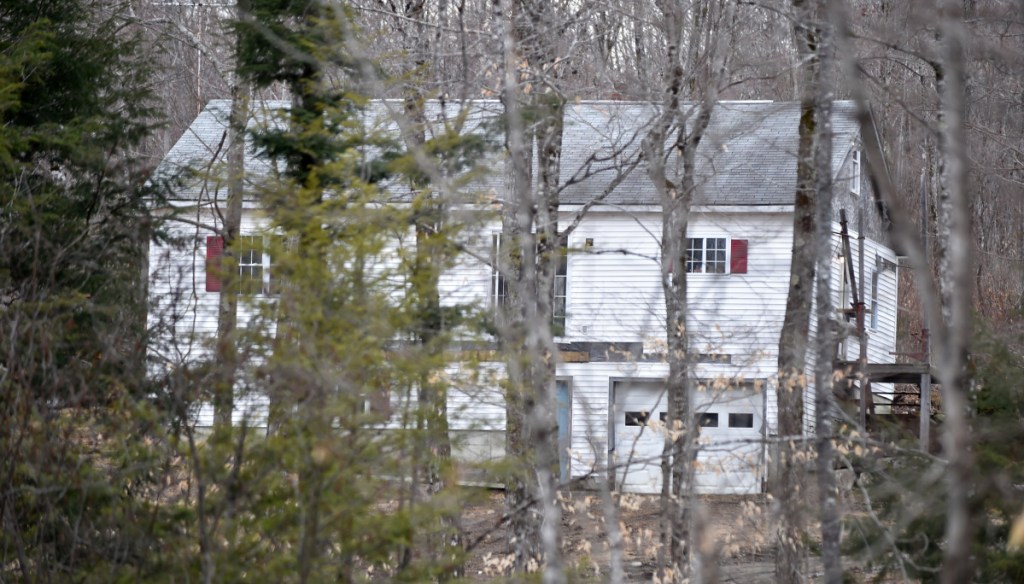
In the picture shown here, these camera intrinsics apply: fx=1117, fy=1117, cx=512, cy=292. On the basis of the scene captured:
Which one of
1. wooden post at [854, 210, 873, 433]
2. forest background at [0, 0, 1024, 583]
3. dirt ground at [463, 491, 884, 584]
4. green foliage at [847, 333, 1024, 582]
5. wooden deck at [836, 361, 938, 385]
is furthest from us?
wooden deck at [836, 361, 938, 385]

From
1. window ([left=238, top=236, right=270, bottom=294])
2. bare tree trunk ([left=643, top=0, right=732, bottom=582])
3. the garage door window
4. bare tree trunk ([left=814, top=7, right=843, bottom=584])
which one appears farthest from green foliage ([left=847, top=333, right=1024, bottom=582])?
the garage door window

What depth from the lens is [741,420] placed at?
2155 centimetres

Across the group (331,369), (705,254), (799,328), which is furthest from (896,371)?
(331,369)

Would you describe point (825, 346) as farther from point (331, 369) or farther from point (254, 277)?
point (254, 277)

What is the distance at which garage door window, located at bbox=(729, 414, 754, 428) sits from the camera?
21.3m

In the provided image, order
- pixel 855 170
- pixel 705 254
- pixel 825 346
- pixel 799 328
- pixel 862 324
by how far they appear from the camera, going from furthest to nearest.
→ pixel 855 170, pixel 705 254, pixel 862 324, pixel 799 328, pixel 825 346

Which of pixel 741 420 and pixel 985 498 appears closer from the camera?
pixel 985 498

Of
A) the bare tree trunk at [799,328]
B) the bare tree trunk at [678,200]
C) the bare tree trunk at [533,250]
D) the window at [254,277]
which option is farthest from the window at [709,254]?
the window at [254,277]

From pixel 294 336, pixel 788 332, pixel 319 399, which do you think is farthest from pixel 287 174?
pixel 788 332

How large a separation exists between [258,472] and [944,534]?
4.94 metres

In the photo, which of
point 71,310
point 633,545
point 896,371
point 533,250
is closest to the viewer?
point 71,310

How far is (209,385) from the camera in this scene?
650cm

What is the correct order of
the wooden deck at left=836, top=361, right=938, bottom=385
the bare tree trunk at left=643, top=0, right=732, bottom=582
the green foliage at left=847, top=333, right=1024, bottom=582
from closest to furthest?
the green foliage at left=847, top=333, right=1024, bottom=582 < the bare tree trunk at left=643, top=0, right=732, bottom=582 < the wooden deck at left=836, top=361, right=938, bottom=385

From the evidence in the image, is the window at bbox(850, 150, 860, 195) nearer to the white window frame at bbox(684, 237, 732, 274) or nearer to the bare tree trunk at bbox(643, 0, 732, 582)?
the white window frame at bbox(684, 237, 732, 274)
